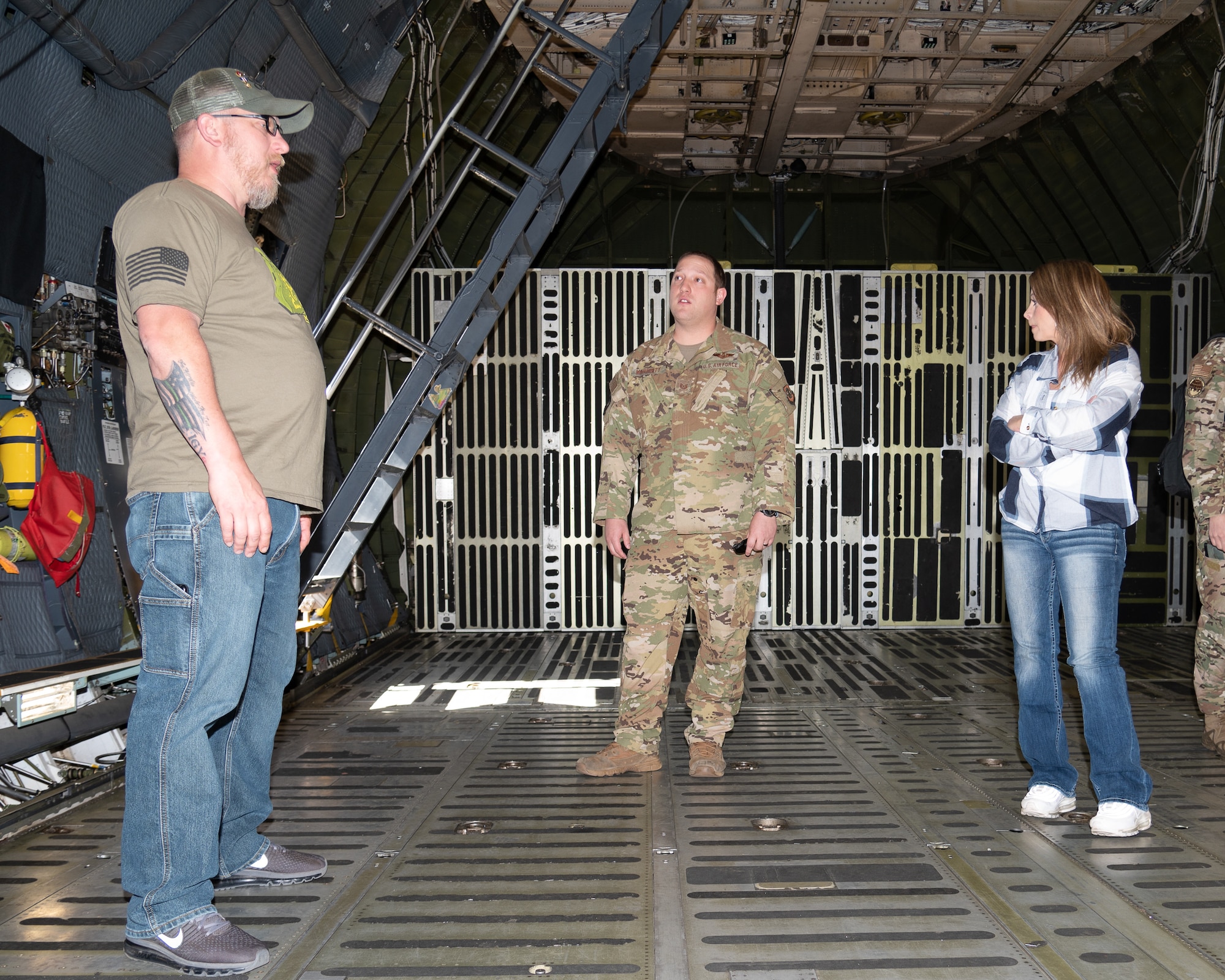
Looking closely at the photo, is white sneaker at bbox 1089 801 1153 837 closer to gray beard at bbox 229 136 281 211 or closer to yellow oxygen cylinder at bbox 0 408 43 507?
gray beard at bbox 229 136 281 211

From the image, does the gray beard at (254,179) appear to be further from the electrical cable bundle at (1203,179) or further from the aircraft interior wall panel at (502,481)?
the electrical cable bundle at (1203,179)

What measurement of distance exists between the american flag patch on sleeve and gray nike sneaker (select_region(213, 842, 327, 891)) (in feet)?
4.76

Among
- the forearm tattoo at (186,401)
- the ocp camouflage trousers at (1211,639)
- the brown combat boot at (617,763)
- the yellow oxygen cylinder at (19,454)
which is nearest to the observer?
the forearm tattoo at (186,401)

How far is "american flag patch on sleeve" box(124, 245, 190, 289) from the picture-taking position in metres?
1.94

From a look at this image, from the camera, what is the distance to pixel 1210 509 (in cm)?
355

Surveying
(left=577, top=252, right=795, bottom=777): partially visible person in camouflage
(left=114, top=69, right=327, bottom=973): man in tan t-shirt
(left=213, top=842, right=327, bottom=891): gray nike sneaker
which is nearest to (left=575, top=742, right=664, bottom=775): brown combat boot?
(left=577, top=252, right=795, bottom=777): partially visible person in camouflage

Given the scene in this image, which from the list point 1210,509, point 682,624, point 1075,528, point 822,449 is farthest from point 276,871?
point 822,449

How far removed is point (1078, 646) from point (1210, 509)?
123 cm

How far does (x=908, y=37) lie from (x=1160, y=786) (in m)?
5.44

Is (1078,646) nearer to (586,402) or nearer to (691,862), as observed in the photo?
(691,862)

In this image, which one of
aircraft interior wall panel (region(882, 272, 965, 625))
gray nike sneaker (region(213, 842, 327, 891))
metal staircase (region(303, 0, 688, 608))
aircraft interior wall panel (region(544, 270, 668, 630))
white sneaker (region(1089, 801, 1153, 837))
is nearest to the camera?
gray nike sneaker (region(213, 842, 327, 891))

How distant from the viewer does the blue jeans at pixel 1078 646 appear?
8.98 ft

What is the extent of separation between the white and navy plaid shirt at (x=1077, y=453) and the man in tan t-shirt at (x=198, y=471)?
2.04 m

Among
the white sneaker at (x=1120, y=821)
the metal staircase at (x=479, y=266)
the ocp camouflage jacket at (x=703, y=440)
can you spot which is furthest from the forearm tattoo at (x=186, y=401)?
the metal staircase at (x=479, y=266)
